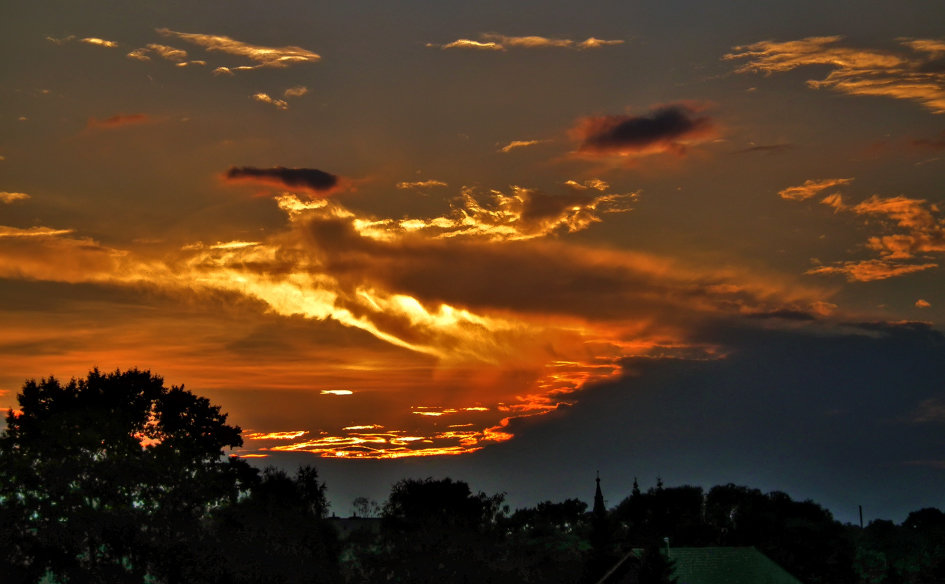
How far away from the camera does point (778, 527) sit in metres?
162

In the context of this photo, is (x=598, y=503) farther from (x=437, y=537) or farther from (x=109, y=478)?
(x=109, y=478)

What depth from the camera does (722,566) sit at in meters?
107

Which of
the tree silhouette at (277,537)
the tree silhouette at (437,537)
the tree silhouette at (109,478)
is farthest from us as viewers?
the tree silhouette at (437,537)

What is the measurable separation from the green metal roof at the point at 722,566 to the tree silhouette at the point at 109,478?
134ft

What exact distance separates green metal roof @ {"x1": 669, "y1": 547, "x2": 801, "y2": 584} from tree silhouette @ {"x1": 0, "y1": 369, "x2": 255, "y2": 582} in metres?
41.0

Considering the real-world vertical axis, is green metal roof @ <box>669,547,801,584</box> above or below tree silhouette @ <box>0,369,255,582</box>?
below

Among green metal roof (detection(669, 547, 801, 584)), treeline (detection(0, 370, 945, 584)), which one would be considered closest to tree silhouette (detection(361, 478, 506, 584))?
treeline (detection(0, 370, 945, 584))

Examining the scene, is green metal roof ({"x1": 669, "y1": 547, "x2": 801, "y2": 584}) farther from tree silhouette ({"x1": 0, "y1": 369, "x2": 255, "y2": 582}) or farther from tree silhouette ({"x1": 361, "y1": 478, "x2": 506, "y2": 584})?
tree silhouette ({"x1": 0, "y1": 369, "x2": 255, "y2": 582})

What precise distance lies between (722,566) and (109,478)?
5721 cm

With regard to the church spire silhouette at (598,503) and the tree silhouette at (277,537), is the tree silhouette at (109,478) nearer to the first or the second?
the tree silhouette at (277,537)

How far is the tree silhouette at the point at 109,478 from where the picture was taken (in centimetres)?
8050

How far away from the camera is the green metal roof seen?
105 m

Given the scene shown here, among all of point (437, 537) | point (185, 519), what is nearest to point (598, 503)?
point (437, 537)

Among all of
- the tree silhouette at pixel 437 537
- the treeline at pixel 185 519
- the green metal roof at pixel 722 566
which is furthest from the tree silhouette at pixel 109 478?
the green metal roof at pixel 722 566
